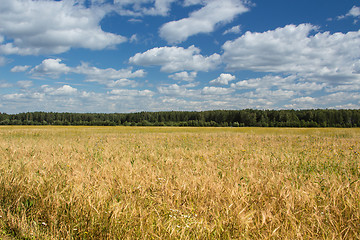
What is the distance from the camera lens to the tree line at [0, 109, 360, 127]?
95000 millimetres

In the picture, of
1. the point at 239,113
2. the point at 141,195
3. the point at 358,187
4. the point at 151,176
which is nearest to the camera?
the point at 141,195

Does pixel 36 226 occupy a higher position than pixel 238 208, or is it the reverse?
pixel 238 208

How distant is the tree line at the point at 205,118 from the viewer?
312ft

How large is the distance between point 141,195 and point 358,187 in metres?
4.01

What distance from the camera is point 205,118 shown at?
4690 inches

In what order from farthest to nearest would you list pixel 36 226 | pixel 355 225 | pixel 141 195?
pixel 141 195, pixel 36 226, pixel 355 225

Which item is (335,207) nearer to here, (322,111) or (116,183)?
(116,183)

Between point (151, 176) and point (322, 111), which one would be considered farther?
point (322, 111)

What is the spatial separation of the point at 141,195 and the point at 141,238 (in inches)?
46.3

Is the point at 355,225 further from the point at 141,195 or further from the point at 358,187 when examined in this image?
the point at 141,195

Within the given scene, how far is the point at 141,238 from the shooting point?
2.64 meters

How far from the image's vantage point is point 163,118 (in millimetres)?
121250

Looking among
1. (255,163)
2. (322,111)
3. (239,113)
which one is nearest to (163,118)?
(239,113)

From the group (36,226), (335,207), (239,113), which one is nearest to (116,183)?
(36,226)
